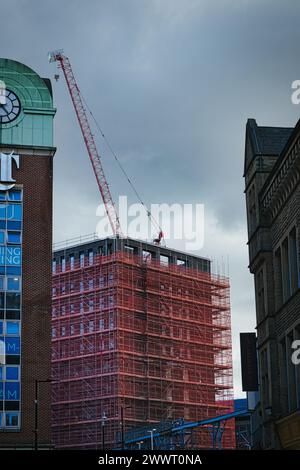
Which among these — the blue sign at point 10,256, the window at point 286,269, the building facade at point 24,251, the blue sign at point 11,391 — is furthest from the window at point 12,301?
the window at point 286,269

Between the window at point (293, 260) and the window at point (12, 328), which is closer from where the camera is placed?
the window at point (293, 260)

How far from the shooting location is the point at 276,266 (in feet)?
149

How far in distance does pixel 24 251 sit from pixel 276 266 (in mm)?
38398

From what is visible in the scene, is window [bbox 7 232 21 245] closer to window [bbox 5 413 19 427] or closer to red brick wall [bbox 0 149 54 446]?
red brick wall [bbox 0 149 54 446]

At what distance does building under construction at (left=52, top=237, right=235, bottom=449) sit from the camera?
13388 centimetres

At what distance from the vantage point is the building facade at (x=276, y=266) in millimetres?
40812

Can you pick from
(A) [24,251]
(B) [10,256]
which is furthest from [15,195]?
(B) [10,256]

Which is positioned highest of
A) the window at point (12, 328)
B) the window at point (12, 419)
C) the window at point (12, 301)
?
the window at point (12, 301)

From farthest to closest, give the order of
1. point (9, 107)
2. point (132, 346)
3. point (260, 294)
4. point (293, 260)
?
1. point (132, 346)
2. point (9, 107)
3. point (260, 294)
4. point (293, 260)

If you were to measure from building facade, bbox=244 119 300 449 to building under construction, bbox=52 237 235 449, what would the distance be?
81.8m

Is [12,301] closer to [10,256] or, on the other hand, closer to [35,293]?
[35,293]

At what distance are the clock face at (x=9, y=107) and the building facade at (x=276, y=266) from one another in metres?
36.7

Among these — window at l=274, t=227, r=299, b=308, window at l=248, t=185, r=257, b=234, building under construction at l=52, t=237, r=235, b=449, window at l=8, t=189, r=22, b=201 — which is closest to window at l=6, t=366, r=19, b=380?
window at l=8, t=189, r=22, b=201

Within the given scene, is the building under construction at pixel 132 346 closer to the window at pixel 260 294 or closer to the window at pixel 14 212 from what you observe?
the window at pixel 14 212
